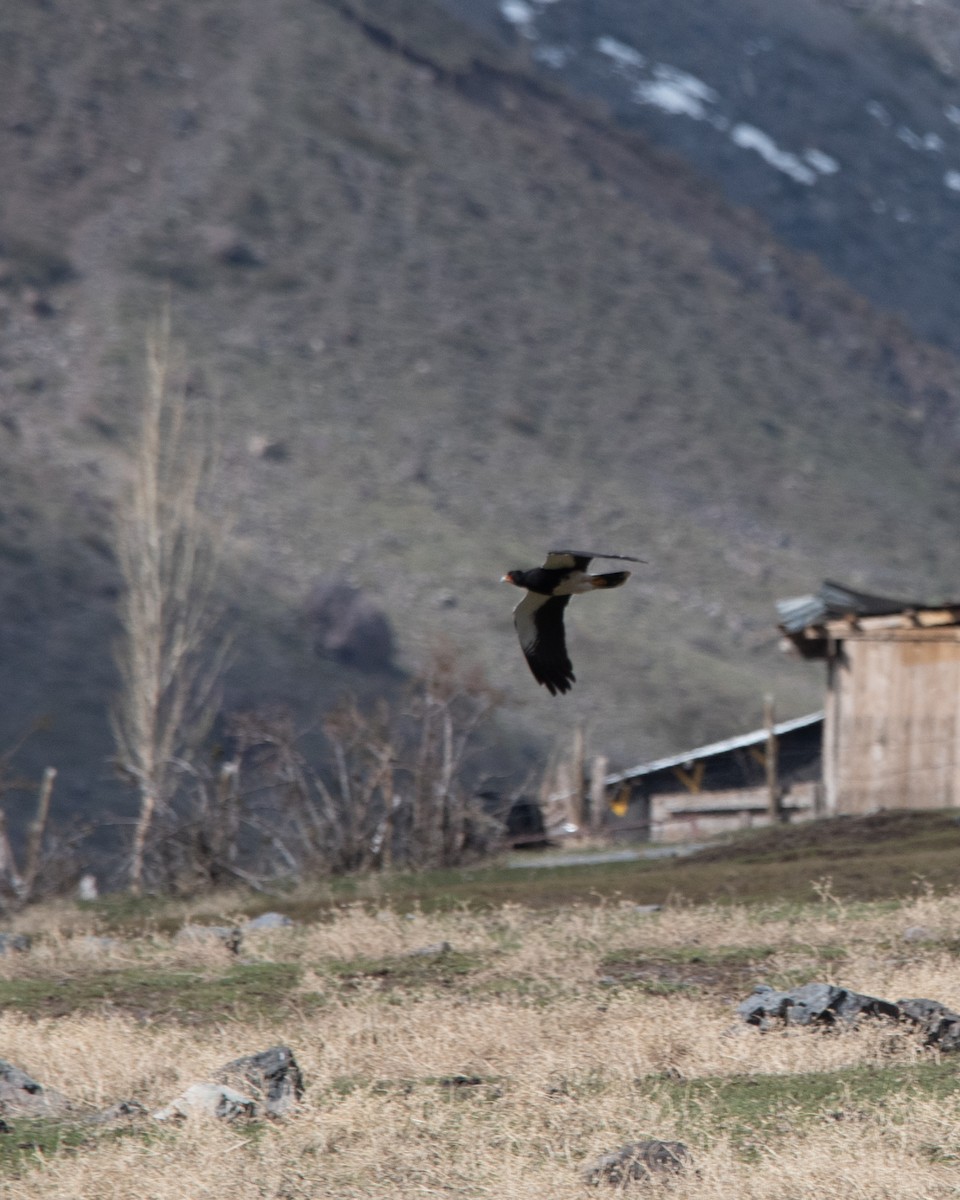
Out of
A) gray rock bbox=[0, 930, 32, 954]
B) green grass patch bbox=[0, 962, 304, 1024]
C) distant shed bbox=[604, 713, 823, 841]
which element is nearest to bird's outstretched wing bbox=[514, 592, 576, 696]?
green grass patch bbox=[0, 962, 304, 1024]

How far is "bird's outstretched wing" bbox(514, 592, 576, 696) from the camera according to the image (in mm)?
12703

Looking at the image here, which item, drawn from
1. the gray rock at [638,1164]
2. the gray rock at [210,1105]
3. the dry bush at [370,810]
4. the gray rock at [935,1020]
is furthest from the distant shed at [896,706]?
the gray rock at [638,1164]

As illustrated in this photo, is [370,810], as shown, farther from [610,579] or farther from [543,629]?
[610,579]

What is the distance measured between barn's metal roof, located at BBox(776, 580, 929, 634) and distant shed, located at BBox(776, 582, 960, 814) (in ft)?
0.15

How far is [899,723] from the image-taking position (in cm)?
2805

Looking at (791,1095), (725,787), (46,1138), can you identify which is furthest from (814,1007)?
(725,787)

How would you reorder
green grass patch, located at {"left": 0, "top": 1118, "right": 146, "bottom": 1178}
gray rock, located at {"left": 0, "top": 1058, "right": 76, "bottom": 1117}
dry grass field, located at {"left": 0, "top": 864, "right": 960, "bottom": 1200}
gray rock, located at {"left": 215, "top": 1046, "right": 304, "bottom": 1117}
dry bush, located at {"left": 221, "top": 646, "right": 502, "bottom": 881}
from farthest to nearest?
dry bush, located at {"left": 221, "top": 646, "right": 502, "bottom": 881}
gray rock, located at {"left": 0, "top": 1058, "right": 76, "bottom": 1117}
gray rock, located at {"left": 215, "top": 1046, "right": 304, "bottom": 1117}
green grass patch, located at {"left": 0, "top": 1118, "right": 146, "bottom": 1178}
dry grass field, located at {"left": 0, "top": 864, "right": 960, "bottom": 1200}

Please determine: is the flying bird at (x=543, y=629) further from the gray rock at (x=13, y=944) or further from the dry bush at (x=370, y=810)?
the dry bush at (x=370, y=810)

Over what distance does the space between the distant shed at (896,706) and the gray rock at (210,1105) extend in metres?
19.1

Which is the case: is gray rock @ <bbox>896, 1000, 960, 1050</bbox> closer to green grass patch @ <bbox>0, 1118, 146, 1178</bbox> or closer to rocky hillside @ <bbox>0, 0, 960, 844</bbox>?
green grass patch @ <bbox>0, 1118, 146, 1178</bbox>

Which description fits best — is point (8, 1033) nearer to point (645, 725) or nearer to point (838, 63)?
point (645, 725)

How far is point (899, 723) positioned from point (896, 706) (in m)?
0.26

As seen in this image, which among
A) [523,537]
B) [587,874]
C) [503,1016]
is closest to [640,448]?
[523,537]

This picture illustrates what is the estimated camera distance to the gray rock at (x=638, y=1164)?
7996 mm
